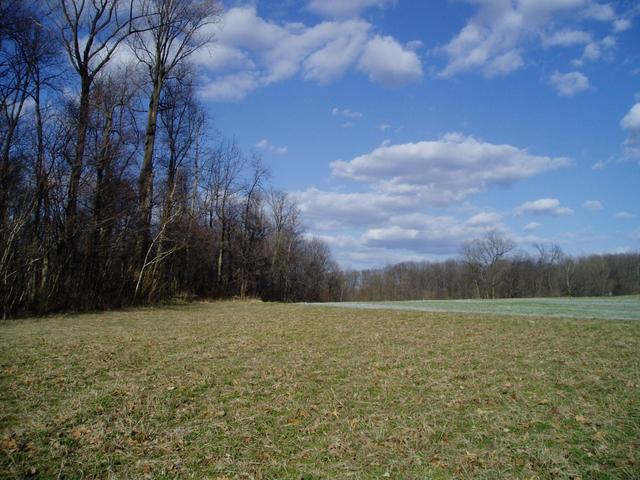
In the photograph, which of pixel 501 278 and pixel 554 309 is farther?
pixel 501 278

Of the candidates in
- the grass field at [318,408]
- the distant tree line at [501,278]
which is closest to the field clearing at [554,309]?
the grass field at [318,408]

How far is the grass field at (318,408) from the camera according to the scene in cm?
386

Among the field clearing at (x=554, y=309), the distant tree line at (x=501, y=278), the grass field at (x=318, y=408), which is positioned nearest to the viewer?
the grass field at (x=318, y=408)

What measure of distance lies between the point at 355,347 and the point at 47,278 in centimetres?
1250

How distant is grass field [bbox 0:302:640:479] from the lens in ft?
12.7

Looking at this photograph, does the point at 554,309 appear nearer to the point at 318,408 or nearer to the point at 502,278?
the point at 318,408

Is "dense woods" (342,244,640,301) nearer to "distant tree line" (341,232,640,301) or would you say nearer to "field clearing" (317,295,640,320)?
"distant tree line" (341,232,640,301)

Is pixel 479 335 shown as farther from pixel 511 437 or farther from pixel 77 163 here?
pixel 77 163

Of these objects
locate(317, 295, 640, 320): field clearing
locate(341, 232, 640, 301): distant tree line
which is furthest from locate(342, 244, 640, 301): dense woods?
locate(317, 295, 640, 320): field clearing

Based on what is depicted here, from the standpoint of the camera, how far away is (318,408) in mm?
Answer: 5273

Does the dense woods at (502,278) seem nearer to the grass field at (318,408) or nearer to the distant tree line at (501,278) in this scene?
the distant tree line at (501,278)

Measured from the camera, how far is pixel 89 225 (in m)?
17.0

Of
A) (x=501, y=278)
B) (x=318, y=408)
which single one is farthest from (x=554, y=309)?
(x=501, y=278)

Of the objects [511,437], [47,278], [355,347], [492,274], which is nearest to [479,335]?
[355,347]
